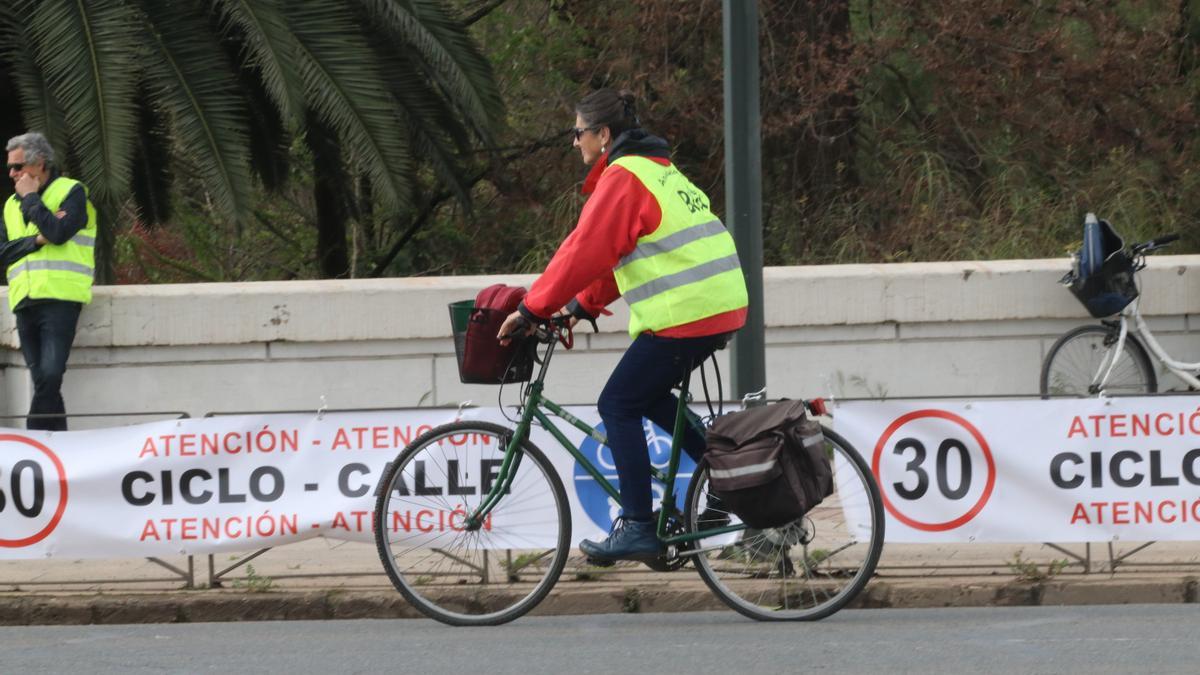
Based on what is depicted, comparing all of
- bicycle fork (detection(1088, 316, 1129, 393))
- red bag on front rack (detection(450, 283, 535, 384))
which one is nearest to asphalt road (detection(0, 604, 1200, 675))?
red bag on front rack (detection(450, 283, 535, 384))

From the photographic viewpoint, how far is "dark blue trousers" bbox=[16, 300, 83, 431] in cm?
952

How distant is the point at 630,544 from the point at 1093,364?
15.7ft

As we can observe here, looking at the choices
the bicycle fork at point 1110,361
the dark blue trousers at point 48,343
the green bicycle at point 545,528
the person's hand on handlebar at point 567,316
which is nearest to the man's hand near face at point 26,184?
the dark blue trousers at point 48,343

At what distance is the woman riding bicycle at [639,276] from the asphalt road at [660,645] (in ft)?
1.52

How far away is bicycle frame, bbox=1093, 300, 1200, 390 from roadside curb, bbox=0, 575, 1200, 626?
319cm

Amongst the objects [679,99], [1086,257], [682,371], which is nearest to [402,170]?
[679,99]

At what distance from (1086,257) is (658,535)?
14.5 ft

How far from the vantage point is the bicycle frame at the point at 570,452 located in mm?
6613

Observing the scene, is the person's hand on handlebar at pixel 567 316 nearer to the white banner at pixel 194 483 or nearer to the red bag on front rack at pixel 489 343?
the red bag on front rack at pixel 489 343

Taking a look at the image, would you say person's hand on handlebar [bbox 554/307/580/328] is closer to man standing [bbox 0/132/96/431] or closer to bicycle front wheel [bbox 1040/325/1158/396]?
man standing [bbox 0/132/96/431]

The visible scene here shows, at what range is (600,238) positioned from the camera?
6.25 metres

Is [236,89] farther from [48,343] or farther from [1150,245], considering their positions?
[1150,245]

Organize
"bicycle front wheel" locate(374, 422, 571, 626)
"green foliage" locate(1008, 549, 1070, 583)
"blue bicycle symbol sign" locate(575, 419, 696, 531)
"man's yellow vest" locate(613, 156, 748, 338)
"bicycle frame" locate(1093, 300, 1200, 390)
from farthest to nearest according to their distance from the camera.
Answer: "bicycle frame" locate(1093, 300, 1200, 390) < "green foliage" locate(1008, 549, 1070, 583) < "blue bicycle symbol sign" locate(575, 419, 696, 531) < "bicycle front wheel" locate(374, 422, 571, 626) < "man's yellow vest" locate(613, 156, 748, 338)

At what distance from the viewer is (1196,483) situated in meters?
7.14
